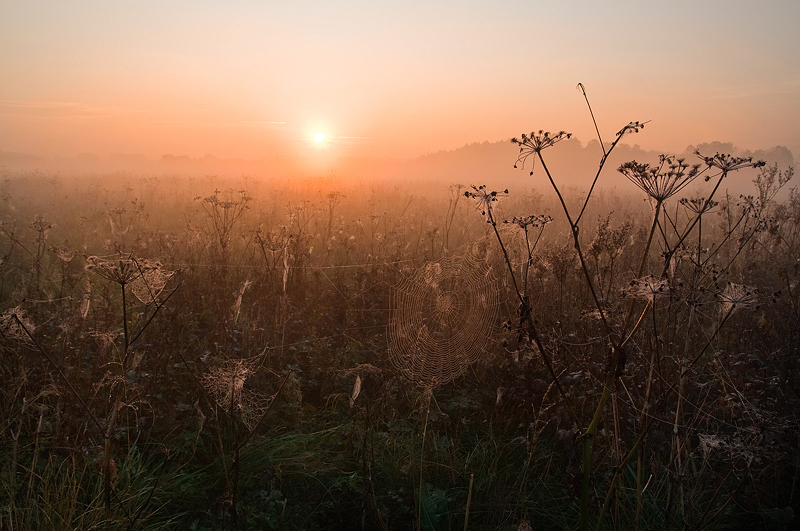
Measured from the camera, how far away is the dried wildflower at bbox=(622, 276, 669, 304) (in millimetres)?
1572

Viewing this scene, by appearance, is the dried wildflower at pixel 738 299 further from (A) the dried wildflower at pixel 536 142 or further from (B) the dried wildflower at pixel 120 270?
(B) the dried wildflower at pixel 120 270

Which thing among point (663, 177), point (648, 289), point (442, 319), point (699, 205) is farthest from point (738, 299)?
point (442, 319)

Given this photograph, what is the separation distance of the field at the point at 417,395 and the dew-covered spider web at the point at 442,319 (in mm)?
26

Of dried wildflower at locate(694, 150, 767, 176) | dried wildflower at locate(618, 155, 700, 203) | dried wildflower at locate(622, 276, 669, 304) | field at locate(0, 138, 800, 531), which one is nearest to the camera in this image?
dried wildflower at locate(622, 276, 669, 304)

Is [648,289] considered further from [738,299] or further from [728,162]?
[728,162]

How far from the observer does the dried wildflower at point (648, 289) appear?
157cm

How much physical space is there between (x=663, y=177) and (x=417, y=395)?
96.6 inches

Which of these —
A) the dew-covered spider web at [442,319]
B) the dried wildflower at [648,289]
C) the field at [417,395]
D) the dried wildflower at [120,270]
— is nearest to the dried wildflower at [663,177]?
the field at [417,395]

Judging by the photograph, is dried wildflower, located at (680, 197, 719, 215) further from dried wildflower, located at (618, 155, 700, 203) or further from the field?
dried wildflower, located at (618, 155, 700, 203)

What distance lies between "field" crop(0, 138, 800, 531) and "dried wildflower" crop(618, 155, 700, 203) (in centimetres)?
1

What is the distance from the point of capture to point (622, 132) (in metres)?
1.87

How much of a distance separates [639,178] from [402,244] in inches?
230

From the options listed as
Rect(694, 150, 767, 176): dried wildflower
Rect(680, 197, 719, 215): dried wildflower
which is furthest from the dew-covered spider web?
Rect(694, 150, 767, 176): dried wildflower

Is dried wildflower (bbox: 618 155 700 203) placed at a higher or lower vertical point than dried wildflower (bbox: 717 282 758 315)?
higher
